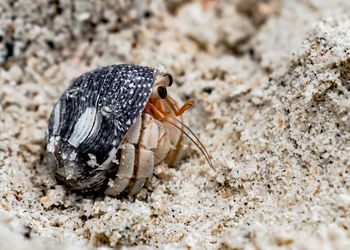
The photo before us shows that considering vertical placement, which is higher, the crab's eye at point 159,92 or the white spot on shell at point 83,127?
the crab's eye at point 159,92

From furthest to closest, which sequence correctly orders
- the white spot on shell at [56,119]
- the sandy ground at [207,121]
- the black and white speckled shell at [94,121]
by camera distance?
the white spot on shell at [56,119] < the black and white speckled shell at [94,121] < the sandy ground at [207,121]

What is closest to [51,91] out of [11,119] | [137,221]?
[11,119]

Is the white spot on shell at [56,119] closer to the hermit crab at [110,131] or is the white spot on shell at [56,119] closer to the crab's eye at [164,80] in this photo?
the hermit crab at [110,131]

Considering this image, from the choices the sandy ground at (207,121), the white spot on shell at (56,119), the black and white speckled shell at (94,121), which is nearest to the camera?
the sandy ground at (207,121)

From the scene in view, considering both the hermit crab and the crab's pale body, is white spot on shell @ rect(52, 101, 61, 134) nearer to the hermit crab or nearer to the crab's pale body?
the hermit crab

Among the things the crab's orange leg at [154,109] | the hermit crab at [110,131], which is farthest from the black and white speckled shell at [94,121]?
the crab's orange leg at [154,109]

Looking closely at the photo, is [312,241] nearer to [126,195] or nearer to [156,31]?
[126,195]

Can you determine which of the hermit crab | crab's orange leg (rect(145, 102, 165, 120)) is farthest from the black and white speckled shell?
crab's orange leg (rect(145, 102, 165, 120))
